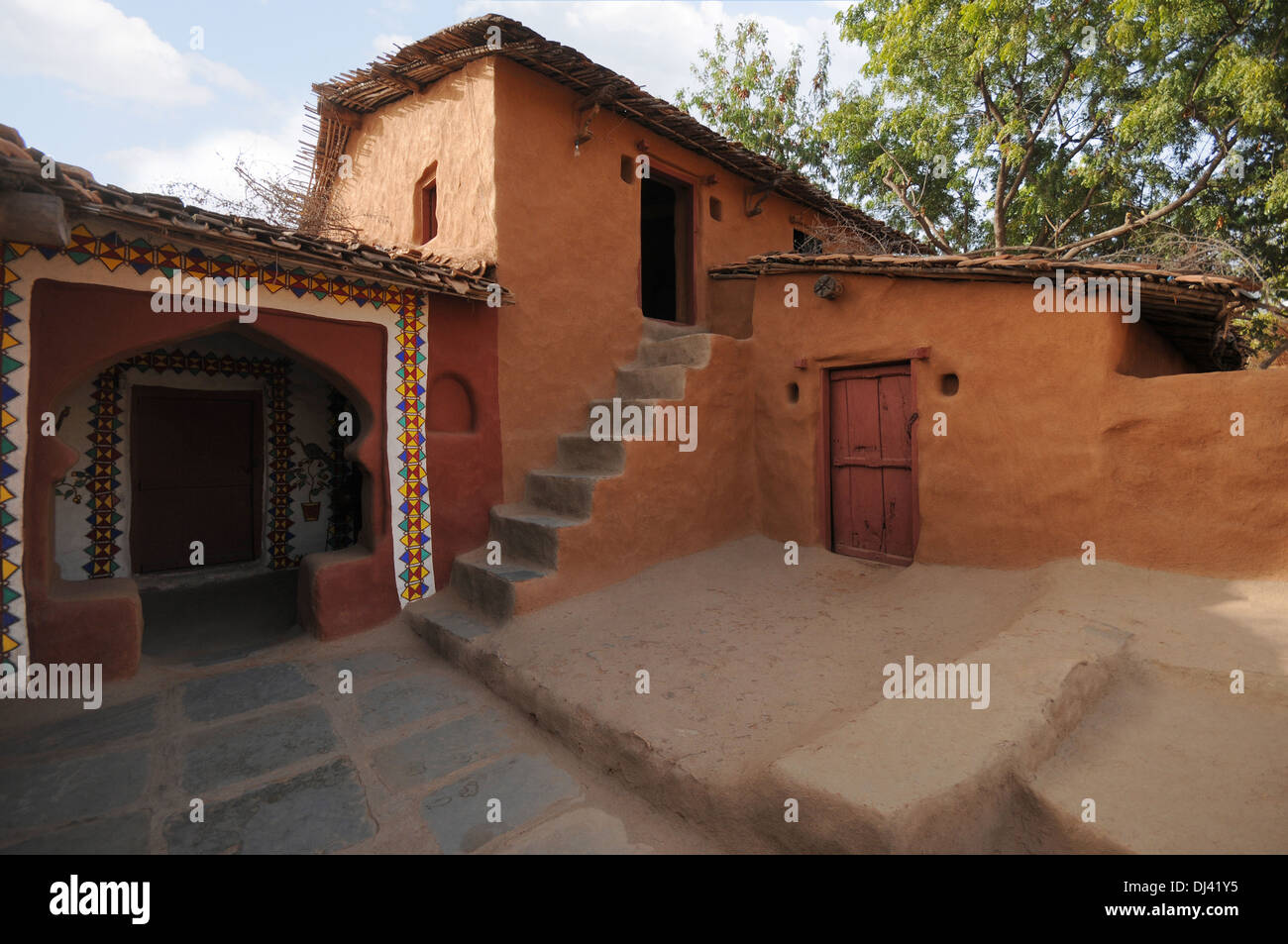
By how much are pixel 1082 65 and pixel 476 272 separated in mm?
10916

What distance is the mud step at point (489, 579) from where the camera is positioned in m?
5.05

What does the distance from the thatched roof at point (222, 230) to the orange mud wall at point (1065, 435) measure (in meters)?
3.62

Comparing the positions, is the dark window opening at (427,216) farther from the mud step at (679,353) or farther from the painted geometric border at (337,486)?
the mud step at (679,353)

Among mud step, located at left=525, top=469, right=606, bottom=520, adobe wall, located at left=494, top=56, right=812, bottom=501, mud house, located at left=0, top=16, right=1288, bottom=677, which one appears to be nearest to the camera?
mud house, located at left=0, top=16, right=1288, bottom=677

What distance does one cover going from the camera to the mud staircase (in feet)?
16.9

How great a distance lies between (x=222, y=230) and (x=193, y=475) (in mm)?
4211

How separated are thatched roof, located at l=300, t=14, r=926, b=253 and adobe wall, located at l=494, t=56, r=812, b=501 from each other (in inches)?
10.6

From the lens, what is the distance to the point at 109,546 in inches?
254

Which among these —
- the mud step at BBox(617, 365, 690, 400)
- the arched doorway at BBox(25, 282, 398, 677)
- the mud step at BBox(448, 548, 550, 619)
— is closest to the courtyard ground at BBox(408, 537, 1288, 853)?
the mud step at BBox(448, 548, 550, 619)

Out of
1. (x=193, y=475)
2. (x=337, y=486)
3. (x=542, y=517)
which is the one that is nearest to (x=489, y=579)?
(x=542, y=517)

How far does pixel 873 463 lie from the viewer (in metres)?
5.99

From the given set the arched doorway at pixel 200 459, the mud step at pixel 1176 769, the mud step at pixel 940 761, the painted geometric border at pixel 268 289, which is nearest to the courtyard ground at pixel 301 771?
the arched doorway at pixel 200 459

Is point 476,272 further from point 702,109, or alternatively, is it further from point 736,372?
point 702,109

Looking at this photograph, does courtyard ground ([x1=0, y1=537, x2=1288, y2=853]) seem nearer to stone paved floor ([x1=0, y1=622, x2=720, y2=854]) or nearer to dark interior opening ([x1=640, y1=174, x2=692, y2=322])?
stone paved floor ([x1=0, y1=622, x2=720, y2=854])
